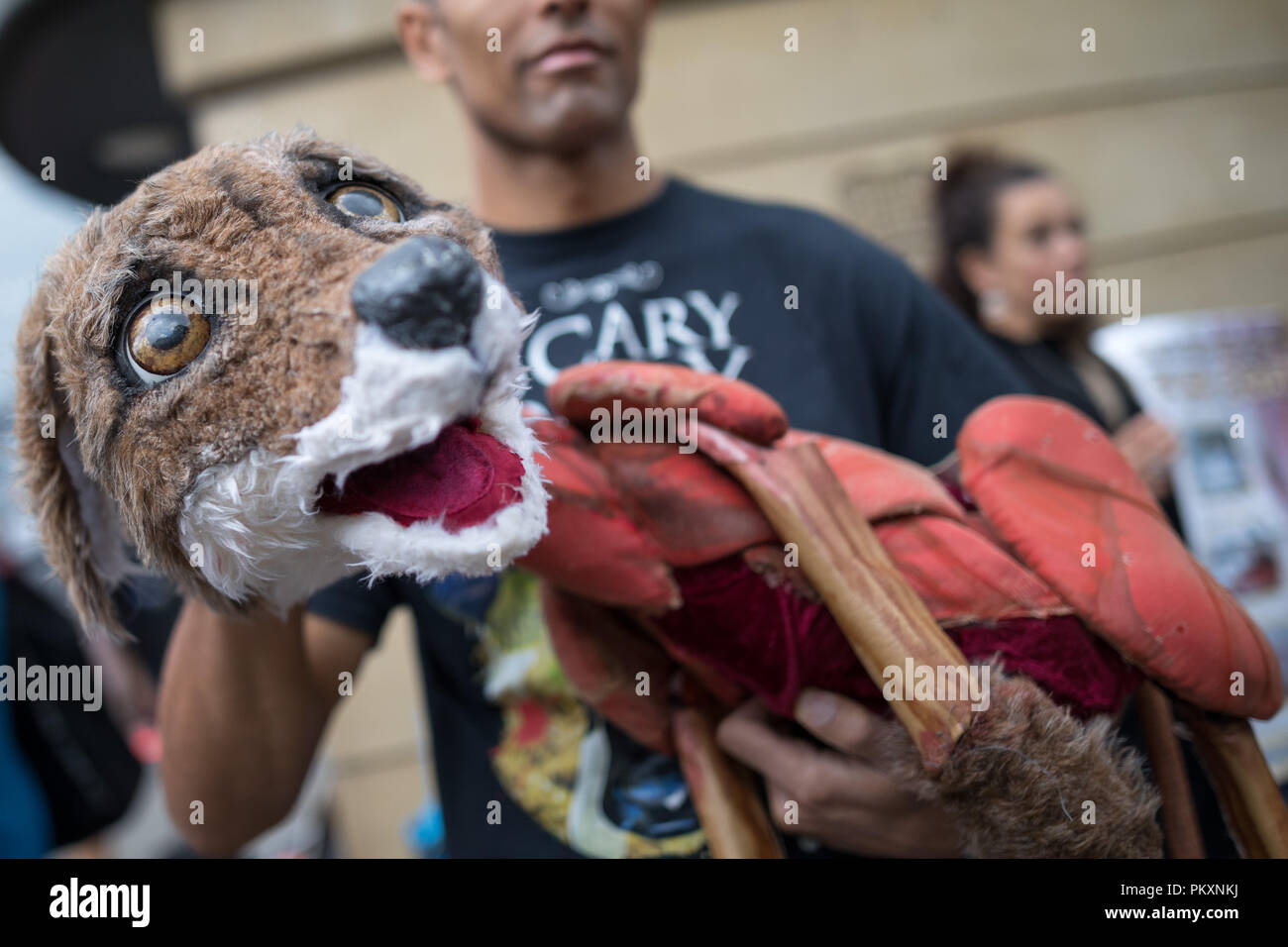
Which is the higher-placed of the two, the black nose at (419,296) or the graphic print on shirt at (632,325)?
the graphic print on shirt at (632,325)

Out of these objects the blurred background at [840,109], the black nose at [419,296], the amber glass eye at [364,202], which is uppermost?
the blurred background at [840,109]

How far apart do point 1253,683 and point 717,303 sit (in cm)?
72

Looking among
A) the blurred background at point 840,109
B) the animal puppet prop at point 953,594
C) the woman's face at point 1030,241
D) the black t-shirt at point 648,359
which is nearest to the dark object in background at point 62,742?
the blurred background at point 840,109

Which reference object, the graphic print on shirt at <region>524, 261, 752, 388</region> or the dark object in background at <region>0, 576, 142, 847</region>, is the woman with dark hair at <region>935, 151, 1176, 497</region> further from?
the dark object in background at <region>0, 576, 142, 847</region>

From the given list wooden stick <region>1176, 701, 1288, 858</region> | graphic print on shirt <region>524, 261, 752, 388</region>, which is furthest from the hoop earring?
wooden stick <region>1176, 701, 1288, 858</region>

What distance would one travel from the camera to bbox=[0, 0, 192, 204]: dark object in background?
348cm

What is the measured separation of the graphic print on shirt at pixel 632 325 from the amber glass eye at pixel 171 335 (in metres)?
0.54

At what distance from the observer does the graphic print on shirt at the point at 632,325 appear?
1.20 metres

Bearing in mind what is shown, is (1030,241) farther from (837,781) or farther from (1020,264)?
(837,781)

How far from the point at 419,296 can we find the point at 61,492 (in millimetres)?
486

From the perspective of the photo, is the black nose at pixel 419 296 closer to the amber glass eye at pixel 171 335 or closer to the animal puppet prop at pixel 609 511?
the animal puppet prop at pixel 609 511

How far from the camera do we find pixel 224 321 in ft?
2.24

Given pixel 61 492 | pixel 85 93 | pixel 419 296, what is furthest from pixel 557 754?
pixel 85 93
